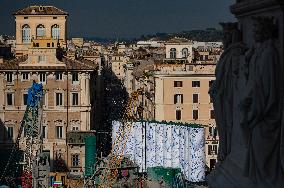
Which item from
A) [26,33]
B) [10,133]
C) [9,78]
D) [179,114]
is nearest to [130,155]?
[179,114]

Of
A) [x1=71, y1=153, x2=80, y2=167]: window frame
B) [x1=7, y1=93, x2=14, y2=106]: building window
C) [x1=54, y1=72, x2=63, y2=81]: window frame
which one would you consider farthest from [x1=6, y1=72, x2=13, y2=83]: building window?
[x1=71, y1=153, x2=80, y2=167]: window frame

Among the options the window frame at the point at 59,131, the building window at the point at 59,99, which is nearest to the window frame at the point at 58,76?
the building window at the point at 59,99

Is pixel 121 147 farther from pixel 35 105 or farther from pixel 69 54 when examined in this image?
pixel 69 54

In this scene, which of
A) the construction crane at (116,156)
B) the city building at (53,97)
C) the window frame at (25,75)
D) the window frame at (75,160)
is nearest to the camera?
the construction crane at (116,156)

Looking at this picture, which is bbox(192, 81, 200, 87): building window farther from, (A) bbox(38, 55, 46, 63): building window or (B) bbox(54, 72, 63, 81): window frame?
(A) bbox(38, 55, 46, 63): building window

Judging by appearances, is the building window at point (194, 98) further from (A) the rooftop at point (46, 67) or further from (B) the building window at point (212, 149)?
(A) the rooftop at point (46, 67)

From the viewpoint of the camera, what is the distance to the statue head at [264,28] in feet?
15.3

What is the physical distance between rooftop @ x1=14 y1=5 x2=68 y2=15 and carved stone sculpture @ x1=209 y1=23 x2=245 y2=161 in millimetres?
40487

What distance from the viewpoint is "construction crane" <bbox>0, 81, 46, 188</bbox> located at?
2959 cm

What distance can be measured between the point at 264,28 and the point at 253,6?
15.7 inches

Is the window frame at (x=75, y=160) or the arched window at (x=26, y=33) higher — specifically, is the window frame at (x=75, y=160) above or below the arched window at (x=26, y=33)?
below

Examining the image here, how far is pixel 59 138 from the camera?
35.8 metres

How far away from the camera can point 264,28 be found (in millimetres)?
4727

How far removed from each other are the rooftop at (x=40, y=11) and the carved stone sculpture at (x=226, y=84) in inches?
1594
